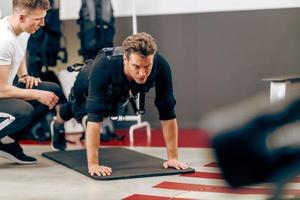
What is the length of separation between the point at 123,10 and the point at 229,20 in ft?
3.13

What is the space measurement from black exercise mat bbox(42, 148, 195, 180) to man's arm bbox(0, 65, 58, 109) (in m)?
0.43

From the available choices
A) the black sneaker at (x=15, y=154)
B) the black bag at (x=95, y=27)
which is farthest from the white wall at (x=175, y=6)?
the black sneaker at (x=15, y=154)

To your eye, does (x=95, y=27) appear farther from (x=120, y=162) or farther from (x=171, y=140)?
(x=171, y=140)

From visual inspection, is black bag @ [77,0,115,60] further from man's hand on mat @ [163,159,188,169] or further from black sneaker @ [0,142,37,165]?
man's hand on mat @ [163,159,188,169]

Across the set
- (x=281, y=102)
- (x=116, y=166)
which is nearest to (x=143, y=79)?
(x=116, y=166)

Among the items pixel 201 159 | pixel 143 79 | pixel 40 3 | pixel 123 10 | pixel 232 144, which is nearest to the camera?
pixel 232 144

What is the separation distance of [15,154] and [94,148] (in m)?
0.79

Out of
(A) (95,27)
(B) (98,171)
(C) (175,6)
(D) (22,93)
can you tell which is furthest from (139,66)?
(C) (175,6)

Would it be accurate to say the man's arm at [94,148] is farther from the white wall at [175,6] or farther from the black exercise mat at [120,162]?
the white wall at [175,6]

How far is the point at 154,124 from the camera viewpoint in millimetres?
5684

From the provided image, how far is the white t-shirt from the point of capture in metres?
3.65

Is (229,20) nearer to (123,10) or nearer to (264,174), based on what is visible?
(123,10)

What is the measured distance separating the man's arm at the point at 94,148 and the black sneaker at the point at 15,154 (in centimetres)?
69

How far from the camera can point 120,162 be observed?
12.9 ft
